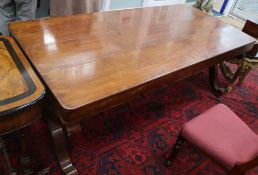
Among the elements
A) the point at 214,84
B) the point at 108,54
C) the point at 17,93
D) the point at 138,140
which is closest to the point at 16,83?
the point at 17,93

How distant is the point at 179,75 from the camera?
1482 millimetres

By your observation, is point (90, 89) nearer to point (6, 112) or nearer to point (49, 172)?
point (6, 112)

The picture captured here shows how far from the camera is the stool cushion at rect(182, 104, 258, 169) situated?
1.33 metres

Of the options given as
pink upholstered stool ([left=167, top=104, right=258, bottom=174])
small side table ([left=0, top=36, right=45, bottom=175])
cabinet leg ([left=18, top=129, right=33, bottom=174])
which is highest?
small side table ([left=0, top=36, right=45, bottom=175])

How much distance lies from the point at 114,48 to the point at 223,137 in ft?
2.85

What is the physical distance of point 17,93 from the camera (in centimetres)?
100

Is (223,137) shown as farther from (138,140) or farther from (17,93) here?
(17,93)

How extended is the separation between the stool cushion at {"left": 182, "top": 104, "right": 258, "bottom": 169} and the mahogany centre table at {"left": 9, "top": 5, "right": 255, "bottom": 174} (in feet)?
1.08

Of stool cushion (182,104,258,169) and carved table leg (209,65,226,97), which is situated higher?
stool cushion (182,104,258,169)

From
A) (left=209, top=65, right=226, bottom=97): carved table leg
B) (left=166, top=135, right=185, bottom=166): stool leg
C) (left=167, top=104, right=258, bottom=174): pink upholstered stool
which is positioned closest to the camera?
→ (left=167, top=104, right=258, bottom=174): pink upholstered stool

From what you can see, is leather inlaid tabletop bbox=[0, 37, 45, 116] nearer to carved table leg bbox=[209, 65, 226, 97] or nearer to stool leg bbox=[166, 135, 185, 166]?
stool leg bbox=[166, 135, 185, 166]

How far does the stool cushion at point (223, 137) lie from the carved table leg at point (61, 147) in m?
0.74

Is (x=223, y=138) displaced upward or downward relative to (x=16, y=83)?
downward

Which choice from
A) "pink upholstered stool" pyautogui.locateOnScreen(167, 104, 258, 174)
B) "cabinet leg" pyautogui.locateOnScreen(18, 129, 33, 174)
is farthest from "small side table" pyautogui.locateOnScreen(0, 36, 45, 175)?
"pink upholstered stool" pyautogui.locateOnScreen(167, 104, 258, 174)
